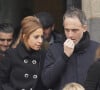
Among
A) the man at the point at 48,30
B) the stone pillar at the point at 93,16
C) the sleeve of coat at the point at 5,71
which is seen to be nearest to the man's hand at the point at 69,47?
the sleeve of coat at the point at 5,71

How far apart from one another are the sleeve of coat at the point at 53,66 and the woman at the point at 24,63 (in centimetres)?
16

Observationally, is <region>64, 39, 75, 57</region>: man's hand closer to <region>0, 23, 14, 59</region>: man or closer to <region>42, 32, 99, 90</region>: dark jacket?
<region>42, 32, 99, 90</region>: dark jacket

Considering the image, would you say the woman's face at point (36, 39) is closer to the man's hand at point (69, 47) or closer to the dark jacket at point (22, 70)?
the dark jacket at point (22, 70)

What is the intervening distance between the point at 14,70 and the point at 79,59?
0.66 meters

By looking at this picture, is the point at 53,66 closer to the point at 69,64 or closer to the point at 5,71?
the point at 69,64

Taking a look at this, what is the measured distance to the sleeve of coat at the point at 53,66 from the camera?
16.8 feet

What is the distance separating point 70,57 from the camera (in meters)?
5.23

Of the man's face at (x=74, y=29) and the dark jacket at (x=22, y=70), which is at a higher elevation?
the man's face at (x=74, y=29)

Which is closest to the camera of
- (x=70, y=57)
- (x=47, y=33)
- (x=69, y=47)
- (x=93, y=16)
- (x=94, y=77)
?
(x=94, y=77)

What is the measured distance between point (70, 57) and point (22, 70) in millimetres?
518

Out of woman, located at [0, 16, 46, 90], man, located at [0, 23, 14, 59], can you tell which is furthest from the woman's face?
man, located at [0, 23, 14, 59]

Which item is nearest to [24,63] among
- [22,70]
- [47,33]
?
[22,70]

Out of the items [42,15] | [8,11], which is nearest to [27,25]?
[42,15]

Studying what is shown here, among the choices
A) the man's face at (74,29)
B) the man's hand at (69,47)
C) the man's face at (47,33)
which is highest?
the man's face at (74,29)
